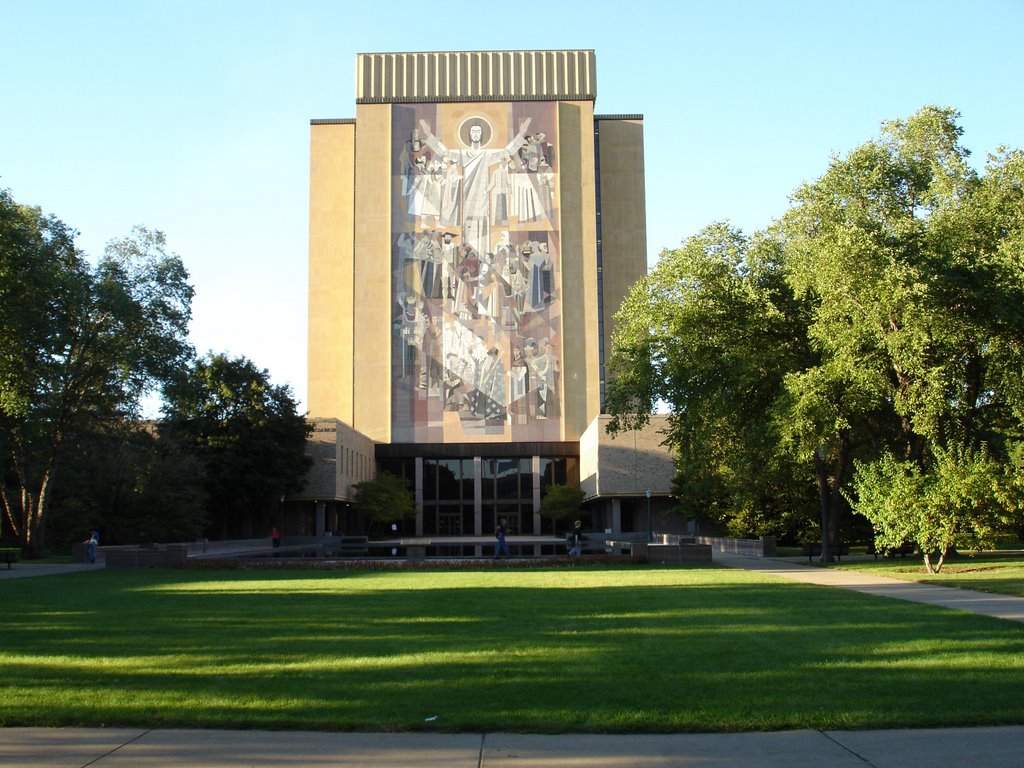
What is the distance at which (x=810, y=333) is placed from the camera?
32719 mm

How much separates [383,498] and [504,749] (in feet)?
260

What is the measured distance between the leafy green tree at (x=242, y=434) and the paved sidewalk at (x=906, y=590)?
42880 mm

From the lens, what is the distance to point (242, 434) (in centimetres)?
6912

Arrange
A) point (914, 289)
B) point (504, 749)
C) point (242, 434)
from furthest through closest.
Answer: point (242, 434) → point (914, 289) → point (504, 749)

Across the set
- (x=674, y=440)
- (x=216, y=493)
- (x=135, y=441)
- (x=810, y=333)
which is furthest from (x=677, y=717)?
(x=216, y=493)

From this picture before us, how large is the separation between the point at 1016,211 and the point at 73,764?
32.0m

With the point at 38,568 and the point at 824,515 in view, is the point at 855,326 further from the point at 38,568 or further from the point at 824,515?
the point at 38,568

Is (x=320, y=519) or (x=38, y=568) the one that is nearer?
(x=38, y=568)

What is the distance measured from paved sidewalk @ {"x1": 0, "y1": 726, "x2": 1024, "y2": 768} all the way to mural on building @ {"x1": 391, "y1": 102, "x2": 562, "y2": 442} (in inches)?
3428

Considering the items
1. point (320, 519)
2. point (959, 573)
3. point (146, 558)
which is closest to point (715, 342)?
point (959, 573)

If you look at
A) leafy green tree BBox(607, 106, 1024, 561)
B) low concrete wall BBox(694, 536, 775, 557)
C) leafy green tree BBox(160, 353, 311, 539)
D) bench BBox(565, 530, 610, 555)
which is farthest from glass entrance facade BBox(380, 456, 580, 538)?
leafy green tree BBox(607, 106, 1024, 561)

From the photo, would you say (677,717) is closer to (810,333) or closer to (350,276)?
(810,333)

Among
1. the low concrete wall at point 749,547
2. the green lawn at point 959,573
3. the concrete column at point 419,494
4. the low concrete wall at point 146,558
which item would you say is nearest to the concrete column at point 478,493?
the concrete column at point 419,494

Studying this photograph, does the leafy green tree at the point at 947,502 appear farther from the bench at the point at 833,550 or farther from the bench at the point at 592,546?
the bench at the point at 592,546
